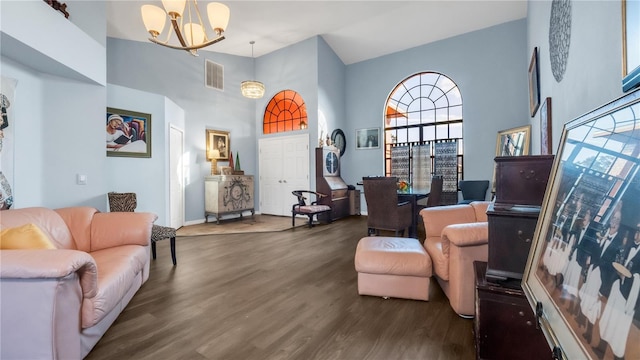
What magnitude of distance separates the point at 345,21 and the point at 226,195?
4.57m

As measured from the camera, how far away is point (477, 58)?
5961 millimetres

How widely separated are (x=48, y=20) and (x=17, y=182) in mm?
1706

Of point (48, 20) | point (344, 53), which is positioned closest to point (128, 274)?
point (48, 20)

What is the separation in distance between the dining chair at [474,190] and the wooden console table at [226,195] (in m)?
4.86

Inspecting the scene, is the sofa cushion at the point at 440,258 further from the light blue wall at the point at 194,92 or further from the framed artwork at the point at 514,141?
the light blue wall at the point at 194,92

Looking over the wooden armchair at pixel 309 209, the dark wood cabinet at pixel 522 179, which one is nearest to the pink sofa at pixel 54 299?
the dark wood cabinet at pixel 522 179

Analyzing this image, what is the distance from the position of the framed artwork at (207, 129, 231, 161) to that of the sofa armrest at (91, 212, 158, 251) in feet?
12.9

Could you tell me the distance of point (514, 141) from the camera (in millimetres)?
5117

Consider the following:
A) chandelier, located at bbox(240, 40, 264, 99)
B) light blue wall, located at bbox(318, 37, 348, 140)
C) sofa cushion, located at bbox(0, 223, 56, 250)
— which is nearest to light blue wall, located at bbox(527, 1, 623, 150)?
sofa cushion, located at bbox(0, 223, 56, 250)

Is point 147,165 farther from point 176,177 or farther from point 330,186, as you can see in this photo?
point 330,186

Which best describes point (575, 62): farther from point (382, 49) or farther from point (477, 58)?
point (382, 49)

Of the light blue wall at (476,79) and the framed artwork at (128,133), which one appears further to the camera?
the light blue wall at (476,79)

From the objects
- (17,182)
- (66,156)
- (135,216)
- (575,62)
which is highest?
(575,62)

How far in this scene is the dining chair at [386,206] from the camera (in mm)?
4137
